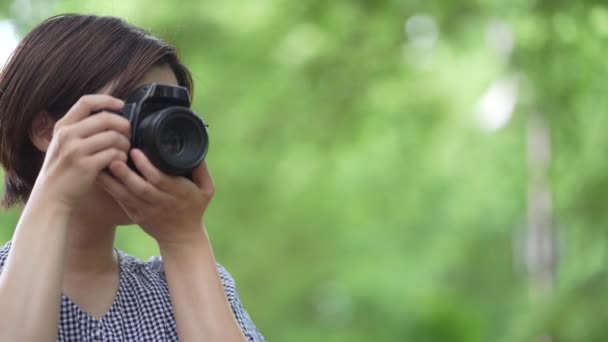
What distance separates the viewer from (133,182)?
6.07ft

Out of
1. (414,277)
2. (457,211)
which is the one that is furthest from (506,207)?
(414,277)

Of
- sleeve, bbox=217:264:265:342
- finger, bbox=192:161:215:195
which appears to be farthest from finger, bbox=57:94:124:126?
sleeve, bbox=217:264:265:342

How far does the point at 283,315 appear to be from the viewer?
325 inches

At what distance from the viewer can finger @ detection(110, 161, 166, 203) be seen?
6.04 feet

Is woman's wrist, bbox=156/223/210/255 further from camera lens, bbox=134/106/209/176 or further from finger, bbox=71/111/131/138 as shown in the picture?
finger, bbox=71/111/131/138

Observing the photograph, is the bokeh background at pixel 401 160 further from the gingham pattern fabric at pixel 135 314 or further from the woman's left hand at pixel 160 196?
the woman's left hand at pixel 160 196

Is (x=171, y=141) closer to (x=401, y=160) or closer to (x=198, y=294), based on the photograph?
(x=198, y=294)

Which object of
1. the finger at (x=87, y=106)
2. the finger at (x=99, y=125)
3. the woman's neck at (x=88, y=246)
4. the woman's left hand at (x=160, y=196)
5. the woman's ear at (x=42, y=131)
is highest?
the woman's ear at (x=42, y=131)

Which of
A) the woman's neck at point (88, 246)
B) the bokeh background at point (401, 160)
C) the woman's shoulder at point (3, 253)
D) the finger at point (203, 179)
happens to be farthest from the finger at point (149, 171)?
the bokeh background at point (401, 160)

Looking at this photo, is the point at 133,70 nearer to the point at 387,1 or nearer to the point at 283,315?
the point at 387,1

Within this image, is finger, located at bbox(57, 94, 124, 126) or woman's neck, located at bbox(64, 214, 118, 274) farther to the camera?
woman's neck, located at bbox(64, 214, 118, 274)

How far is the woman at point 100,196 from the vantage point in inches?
71.4

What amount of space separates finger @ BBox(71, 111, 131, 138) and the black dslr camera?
0.08 ft

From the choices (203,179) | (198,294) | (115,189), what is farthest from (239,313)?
(115,189)
